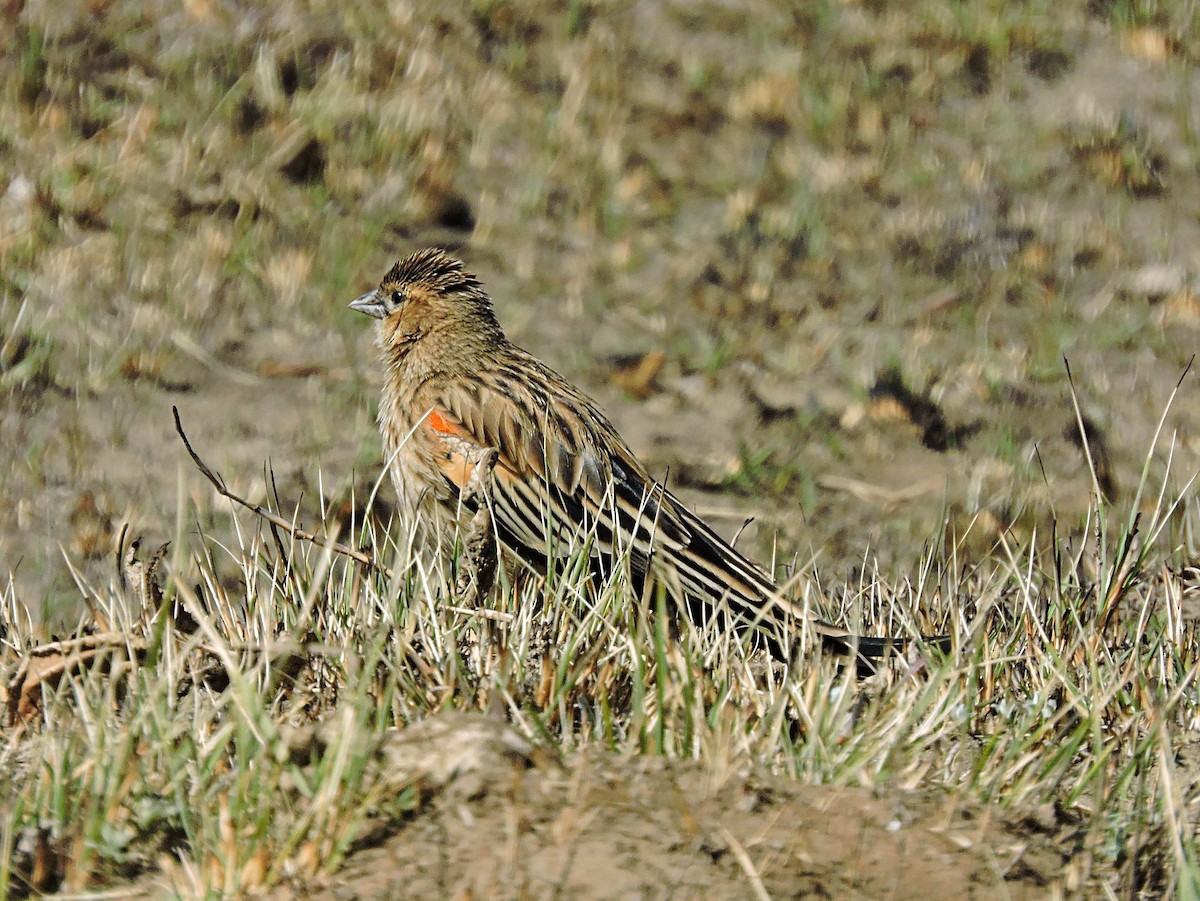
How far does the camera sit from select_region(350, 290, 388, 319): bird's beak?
5.80 metres

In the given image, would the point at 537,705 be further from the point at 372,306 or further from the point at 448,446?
the point at 372,306

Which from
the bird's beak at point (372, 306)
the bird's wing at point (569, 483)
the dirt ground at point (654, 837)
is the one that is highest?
the bird's beak at point (372, 306)

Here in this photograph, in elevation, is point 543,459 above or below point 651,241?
below

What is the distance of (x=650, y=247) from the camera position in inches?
309

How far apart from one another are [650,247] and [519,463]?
297 cm

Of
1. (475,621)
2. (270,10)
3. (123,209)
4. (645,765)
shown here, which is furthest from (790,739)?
(270,10)

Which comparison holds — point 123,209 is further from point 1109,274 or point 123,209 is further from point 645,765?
point 645,765

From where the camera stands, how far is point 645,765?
2996 millimetres

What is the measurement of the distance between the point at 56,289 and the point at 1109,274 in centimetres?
465

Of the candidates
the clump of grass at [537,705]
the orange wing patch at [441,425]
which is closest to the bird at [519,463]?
the orange wing patch at [441,425]

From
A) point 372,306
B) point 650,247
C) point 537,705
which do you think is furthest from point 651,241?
point 537,705

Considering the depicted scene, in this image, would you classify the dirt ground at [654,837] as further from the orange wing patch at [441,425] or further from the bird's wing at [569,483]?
the orange wing patch at [441,425]

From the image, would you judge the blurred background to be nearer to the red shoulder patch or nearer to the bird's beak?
the bird's beak

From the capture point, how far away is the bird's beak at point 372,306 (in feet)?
19.0
